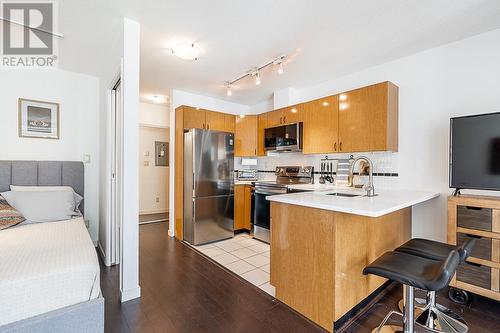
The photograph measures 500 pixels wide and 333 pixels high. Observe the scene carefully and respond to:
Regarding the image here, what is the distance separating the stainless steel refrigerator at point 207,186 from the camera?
11.3 ft

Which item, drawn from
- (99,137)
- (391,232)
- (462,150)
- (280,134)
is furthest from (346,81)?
(99,137)

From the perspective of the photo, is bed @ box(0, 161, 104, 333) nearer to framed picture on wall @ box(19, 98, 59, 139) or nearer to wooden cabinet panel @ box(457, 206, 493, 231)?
framed picture on wall @ box(19, 98, 59, 139)

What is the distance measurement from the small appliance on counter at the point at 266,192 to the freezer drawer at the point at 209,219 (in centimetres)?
Result: 43

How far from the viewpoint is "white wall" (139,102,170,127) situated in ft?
15.6

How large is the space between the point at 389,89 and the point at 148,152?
4.99 m

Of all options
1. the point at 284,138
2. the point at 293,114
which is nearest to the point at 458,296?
the point at 284,138

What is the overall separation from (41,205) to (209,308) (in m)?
1.98

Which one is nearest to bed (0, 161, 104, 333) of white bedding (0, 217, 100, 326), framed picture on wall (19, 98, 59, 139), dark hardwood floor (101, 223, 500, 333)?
white bedding (0, 217, 100, 326)

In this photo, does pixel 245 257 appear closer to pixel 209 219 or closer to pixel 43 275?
pixel 209 219

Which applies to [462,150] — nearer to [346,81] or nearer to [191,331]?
[346,81]

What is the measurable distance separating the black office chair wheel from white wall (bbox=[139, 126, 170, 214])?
5.40m

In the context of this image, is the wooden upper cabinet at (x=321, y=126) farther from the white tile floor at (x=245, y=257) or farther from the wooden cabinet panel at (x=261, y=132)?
the white tile floor at (x=245, y=257)

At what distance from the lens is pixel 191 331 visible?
5.44ft

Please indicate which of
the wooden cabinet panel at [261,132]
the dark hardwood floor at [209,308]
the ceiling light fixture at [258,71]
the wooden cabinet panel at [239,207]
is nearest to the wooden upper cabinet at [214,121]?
the ceiling light fixture at [258,71]
